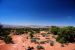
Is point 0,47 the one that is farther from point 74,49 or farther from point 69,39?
Answer: point 69,39

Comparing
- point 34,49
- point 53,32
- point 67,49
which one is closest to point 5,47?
point 34,49

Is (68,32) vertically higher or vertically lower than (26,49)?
higher

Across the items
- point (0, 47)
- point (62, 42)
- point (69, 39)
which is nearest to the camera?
point (0, 47)

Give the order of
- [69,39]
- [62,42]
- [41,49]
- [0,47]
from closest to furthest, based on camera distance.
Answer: [0,47] < [41,49] < [62,42] < [69,39]

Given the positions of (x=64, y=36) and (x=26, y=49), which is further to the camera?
(x=64, y=36)

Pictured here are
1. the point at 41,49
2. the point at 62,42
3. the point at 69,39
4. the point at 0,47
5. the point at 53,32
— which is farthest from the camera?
the point at 53,32

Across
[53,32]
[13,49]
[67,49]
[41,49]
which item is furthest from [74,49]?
[53,32]

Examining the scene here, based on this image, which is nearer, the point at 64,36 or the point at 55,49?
the point at 55,49

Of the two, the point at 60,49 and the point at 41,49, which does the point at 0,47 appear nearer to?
the point at 41,49

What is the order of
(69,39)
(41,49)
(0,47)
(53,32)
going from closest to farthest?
(0,47) → (41,49) → (69,39) → (53,32)
